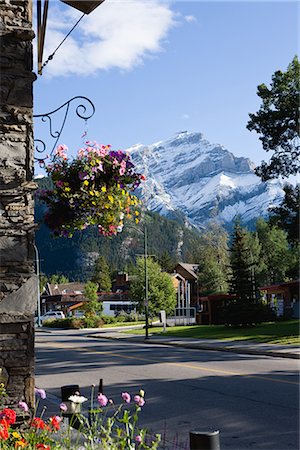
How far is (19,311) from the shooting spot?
5891 mm

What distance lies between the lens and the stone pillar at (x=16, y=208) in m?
5.86

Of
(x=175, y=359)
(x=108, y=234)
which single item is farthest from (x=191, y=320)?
(x=108, y=234)

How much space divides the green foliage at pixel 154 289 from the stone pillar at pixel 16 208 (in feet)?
169

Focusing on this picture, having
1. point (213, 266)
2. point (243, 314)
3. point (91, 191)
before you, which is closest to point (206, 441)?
point (91, 191)

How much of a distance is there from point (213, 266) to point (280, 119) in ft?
178

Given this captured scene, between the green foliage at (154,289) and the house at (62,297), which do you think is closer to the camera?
the green foliage at (154,289)

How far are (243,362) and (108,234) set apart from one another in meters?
12.7

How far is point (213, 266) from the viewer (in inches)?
3398

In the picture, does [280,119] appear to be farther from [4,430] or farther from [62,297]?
[62,297]

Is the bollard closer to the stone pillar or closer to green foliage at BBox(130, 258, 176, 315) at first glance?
the stone pillar

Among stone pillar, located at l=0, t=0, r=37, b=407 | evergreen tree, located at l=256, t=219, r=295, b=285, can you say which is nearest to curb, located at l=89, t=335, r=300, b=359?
stone pillar, located at l=0, t=0, r=37, b=407

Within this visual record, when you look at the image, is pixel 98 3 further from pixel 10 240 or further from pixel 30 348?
pixel 30 348

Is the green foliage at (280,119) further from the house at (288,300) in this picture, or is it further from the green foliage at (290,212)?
the house at (288,300)

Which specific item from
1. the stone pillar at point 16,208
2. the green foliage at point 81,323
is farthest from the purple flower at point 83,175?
the green foliage at point 81,323
